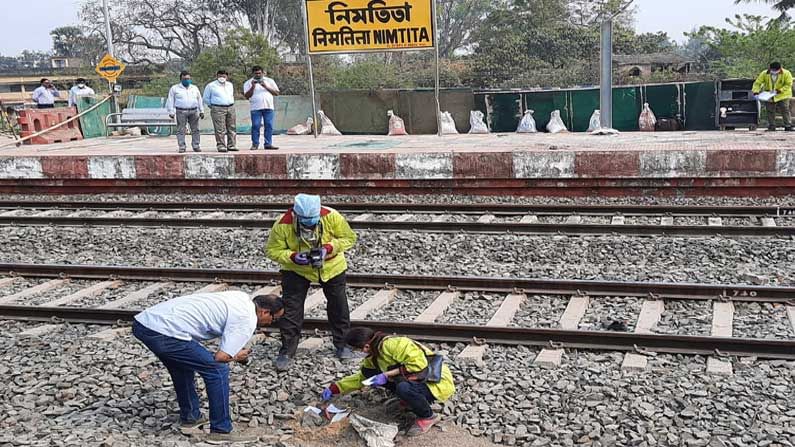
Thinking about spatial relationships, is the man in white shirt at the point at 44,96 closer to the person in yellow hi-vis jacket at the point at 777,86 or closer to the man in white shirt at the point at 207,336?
the person in yellow hi-vis jacket at the point at 777,86

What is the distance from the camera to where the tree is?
4458 centimetres

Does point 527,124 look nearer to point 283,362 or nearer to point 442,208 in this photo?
point 442,208

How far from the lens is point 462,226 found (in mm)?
10875

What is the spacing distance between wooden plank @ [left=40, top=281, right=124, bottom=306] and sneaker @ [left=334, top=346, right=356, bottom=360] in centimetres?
348

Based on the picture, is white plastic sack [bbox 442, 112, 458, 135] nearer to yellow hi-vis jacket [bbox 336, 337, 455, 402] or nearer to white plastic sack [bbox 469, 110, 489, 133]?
white plastic sack [bbox 469, 110, 489, 133]

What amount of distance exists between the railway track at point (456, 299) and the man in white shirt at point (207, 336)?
6.42ft

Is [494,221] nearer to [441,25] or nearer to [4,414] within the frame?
[4,414]

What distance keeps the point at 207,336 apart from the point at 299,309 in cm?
138

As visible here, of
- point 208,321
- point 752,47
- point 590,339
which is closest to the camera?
point 208,321

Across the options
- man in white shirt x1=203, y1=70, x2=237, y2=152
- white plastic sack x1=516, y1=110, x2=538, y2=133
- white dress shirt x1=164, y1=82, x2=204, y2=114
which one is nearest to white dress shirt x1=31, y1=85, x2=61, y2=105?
white dress shirt x1=164, y1=82, x2=204, y2=114

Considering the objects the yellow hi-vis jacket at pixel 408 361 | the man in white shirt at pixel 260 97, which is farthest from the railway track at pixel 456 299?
the man in white shirt at pixel 260 97

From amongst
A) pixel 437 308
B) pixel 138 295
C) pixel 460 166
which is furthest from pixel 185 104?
pixel 437 308

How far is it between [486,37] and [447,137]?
89.3ft

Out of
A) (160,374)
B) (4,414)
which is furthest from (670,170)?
(4,414)
